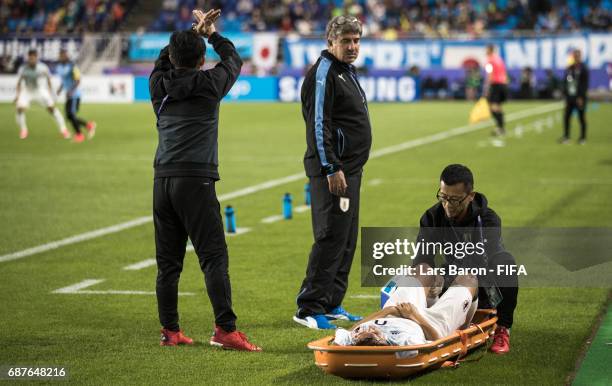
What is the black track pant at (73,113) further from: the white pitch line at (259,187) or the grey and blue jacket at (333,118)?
the grey and blue jacket at (333,118)

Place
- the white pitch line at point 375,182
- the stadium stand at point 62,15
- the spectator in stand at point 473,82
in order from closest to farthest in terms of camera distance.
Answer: the white pitch line at point 375,182
the spectator in stand at point 473,82
the stadium stand at point 62,15

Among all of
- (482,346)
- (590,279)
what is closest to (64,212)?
(590,279)

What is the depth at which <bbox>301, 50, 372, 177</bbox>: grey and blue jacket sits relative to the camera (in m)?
9.20

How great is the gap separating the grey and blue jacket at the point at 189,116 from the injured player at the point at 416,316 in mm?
1637

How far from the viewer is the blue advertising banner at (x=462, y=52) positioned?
47281mm

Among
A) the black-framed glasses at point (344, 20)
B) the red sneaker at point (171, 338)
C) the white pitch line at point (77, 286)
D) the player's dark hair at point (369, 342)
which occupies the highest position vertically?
the black-framed glasses at point (344, 20)

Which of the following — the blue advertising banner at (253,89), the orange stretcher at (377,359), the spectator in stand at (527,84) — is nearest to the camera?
the orange stretcher at (377,359)

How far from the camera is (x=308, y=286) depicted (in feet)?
31.1

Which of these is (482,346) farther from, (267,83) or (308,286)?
(267,83)

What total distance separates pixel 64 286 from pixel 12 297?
0.66 m

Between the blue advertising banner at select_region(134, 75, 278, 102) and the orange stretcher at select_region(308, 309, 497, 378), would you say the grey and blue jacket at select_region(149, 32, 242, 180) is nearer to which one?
the orange stretcher at select_region(308, 309, 497, 378)

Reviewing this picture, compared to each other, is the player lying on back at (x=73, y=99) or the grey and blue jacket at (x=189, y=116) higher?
the grey and blue jacket at (x=189, y=116)

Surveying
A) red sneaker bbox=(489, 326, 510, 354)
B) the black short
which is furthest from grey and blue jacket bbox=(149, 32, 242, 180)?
the black short

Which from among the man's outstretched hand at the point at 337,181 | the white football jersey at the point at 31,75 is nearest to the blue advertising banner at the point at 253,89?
the white football jersey at the point at 31,75
